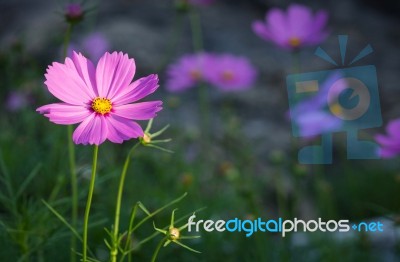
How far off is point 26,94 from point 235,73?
1.61 ft

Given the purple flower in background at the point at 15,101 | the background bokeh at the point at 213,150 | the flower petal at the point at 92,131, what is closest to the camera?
the flower petal at the point at 92,131

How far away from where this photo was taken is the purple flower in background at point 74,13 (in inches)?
26.6

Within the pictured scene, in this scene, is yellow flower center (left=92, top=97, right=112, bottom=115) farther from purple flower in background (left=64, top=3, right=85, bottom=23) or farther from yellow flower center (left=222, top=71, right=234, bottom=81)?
yellow flower center (left=222, top=71, right=234, bottom=81)

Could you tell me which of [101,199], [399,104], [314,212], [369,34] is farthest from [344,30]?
[101,199]


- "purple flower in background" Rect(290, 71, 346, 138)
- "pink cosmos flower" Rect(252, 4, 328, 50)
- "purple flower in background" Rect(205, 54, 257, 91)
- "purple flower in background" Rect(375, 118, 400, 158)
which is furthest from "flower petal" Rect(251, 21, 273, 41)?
"purple flower in background" Rect(205, 54, 257, 91)

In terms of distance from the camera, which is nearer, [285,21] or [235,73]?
[285,21]

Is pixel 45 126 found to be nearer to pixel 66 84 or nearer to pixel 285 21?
pixel 285 21

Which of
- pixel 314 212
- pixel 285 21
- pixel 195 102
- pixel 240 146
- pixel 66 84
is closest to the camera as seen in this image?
pixel 66 84

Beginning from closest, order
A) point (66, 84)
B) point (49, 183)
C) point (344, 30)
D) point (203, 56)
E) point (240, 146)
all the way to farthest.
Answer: point (66, 84) → point (49, 183) → point (203, 56) → point (240, 146) → point (344, 30)

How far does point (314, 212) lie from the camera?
1867mm

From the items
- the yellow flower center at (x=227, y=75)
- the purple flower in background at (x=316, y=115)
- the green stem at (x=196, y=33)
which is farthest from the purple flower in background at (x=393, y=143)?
the green stem at (x=196, y=33)

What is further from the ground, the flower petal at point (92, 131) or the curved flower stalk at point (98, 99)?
the curved flower stalk at point (98, 99)

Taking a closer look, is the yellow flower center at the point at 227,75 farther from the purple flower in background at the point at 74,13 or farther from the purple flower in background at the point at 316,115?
the purple flower in background at the point at 74,13

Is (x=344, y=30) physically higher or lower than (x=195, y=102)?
higher
